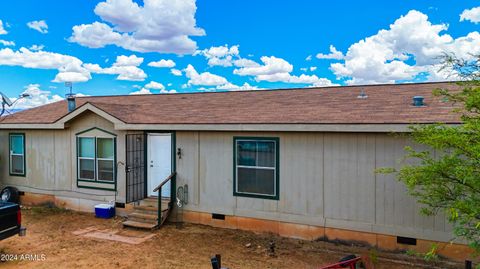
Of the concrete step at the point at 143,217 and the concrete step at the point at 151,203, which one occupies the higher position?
the concrete step at the point at 151,203

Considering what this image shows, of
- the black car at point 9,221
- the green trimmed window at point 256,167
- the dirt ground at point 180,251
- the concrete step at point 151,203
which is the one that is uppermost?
the green trimmed window at point 256,167

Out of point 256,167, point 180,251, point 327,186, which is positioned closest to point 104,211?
point 180,251

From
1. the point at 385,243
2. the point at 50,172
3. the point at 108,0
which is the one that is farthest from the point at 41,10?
the point at 385,243

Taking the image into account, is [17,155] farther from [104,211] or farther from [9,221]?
[9,221]

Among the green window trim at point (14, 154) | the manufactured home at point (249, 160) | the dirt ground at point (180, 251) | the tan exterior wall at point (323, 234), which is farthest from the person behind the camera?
the green window trim at point (14, 154)

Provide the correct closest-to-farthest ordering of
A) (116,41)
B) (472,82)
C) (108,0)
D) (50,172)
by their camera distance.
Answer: (472,82), (50,172), (108,0), (116,41)

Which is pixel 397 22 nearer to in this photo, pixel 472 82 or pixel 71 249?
pixel 472 82

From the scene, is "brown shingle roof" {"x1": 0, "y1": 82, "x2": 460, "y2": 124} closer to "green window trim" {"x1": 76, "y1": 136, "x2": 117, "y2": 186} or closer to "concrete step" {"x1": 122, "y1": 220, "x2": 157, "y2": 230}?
"green window trim" {"x1": 76, "y1": 136, "x2": 117, "y2": 186}

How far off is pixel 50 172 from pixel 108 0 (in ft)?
27.0

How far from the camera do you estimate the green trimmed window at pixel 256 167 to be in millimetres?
8227

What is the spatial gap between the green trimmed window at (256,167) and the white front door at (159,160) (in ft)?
6.67

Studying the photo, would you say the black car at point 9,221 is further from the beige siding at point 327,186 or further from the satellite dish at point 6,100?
the satellite dish at point 6,100

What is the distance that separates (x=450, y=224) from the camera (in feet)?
21.8

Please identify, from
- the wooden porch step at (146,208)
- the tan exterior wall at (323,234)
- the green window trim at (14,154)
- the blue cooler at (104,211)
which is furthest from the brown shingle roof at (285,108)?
the blue cooler at (104,211)
